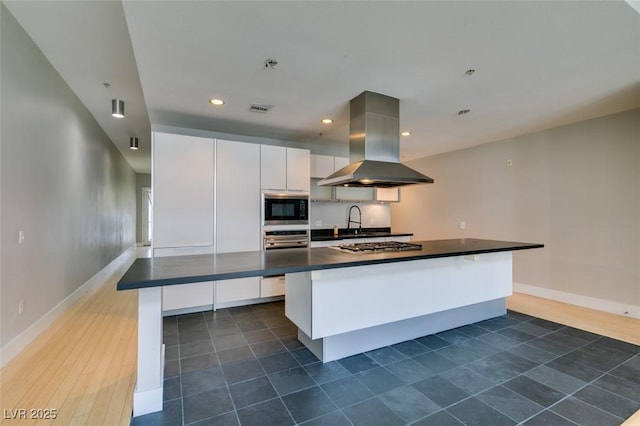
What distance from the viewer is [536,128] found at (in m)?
4.13

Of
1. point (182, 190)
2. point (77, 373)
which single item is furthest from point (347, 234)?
point (77, 373)

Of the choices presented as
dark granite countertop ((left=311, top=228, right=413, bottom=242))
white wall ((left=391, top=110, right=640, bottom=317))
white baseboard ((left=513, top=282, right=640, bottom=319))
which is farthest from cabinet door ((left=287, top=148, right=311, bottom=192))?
white baseboard ((left=513, top=282, right=640, bottom=319))

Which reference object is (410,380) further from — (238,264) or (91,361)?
(91,361)

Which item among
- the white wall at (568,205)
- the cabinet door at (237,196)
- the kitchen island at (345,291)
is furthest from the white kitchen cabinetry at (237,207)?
the white wall at (568,205)

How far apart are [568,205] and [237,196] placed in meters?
4.57

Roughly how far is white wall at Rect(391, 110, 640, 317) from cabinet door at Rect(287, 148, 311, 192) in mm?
3056

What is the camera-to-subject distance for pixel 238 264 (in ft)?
6.80

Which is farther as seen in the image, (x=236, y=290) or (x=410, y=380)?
(x=236, y=290)

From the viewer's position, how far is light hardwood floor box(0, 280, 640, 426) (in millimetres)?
1812

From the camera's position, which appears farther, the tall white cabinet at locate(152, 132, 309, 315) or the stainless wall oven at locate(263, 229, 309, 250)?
the stainless wall oven at locate(263, 229, 309, 250)

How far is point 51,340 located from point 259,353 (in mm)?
2055

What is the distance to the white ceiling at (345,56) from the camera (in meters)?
1.76

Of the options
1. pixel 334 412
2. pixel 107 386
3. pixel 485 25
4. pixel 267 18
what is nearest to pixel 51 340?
pixel 107 386

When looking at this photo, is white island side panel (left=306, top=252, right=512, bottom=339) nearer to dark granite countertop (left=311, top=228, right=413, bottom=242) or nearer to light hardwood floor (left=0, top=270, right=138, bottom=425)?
light hardwood floor (left=0, top=270, right=138, bottom=425)
